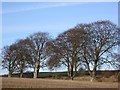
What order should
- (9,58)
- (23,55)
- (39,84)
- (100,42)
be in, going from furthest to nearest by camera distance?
(9,58) < (23,55) < (100,42) < (39,84)

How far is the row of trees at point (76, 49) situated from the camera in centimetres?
4563

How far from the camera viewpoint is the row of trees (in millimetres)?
45631

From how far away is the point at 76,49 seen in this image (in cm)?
4703

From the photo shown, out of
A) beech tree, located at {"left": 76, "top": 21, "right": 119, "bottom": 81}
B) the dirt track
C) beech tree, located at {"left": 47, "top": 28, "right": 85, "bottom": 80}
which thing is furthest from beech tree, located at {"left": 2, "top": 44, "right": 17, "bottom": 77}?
the dirt track

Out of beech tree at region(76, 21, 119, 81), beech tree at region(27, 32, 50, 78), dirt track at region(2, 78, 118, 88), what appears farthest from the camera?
beech tree at region(27, 32, 50, 78)

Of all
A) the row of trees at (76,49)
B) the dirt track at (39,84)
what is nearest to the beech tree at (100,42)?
the row of trees at (76,49)

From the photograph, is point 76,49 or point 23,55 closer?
point 76,49

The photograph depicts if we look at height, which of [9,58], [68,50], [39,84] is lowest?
[39,84]

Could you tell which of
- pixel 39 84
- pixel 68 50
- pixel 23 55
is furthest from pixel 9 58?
pixel 39 84

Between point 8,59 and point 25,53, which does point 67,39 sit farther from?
point 8,59

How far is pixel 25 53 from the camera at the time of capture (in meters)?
57.2

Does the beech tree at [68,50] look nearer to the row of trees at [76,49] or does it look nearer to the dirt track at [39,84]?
the row of trees at [76,49]

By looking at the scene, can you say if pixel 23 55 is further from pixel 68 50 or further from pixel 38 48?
pixel 68 50

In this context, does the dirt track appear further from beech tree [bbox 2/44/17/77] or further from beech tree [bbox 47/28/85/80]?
beech tree [bbox 2/44/17/77]
